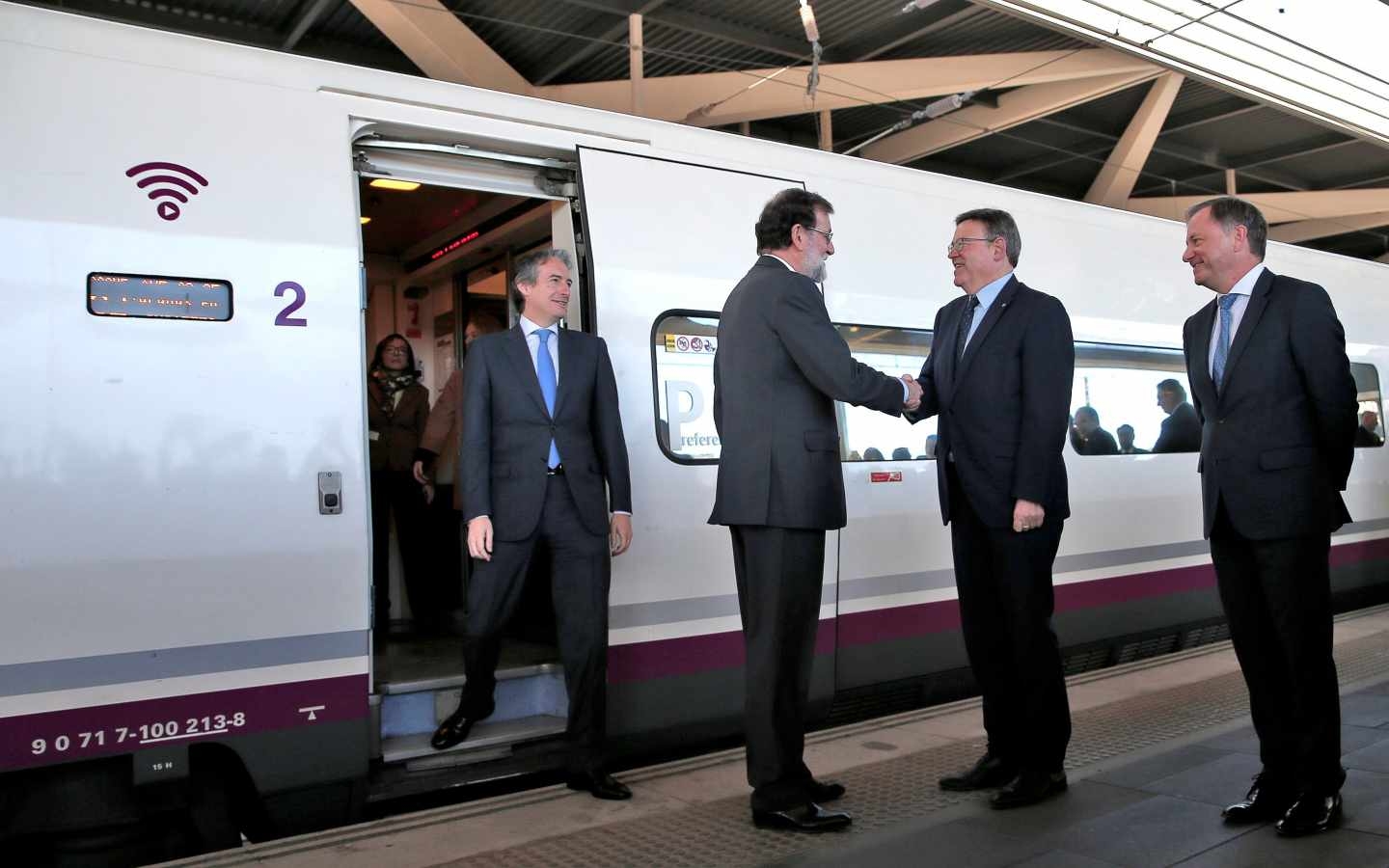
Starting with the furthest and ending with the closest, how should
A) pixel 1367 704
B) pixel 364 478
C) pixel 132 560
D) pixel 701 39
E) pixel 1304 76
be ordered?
1. pixel 701 39
2. pixel 1304 76
3. pixel 1367 704
4. pixel 364 478
5. pixel 132 560

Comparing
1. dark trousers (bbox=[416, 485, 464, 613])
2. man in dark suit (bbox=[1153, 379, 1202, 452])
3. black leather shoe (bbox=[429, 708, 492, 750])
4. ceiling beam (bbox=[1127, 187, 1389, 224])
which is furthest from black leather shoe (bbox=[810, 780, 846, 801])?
ceiling beam (bbox=[1127, 187, 1389, 224])

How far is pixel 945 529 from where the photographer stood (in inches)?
221

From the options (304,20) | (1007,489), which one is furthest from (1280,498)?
(304,20)

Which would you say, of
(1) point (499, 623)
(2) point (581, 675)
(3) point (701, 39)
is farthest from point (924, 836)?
(3) point (701, 39)

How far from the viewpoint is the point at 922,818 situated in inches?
147

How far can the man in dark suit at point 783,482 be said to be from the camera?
12.0 ft

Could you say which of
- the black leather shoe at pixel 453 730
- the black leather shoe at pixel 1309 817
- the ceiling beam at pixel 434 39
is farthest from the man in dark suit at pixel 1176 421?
the ceiling beam at pixel 434 39

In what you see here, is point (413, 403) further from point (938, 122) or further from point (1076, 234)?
point (938, 122)

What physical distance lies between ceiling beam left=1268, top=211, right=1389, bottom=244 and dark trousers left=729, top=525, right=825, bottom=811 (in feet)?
51.5

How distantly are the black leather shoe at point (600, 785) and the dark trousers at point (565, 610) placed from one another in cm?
3

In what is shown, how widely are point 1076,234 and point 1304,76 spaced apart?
7.33 feet

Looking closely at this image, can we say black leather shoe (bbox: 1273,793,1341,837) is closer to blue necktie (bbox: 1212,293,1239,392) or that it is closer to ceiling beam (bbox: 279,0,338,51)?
blue necktie (bbox: 1212,293,1239,392)

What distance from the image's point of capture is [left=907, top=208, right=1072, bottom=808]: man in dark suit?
384 cm

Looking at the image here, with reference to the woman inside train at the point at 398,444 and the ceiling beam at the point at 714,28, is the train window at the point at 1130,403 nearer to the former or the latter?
the woman inside train at the point at 398,444
